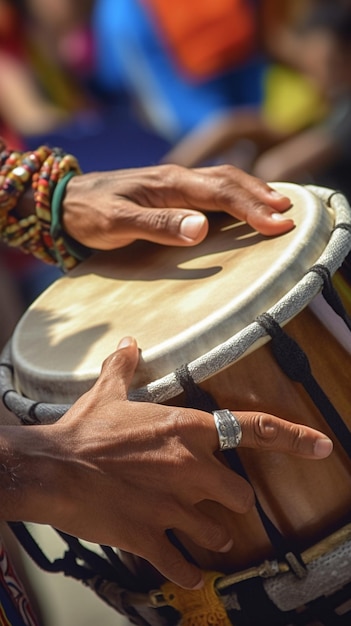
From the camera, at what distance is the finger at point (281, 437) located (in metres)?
1.19

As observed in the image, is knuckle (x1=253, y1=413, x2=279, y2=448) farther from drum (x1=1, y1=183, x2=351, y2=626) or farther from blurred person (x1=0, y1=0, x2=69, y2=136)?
blurred person (x1=0, y1=0, x2=69, y2=136)

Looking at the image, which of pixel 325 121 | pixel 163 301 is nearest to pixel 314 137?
pixel 325 121

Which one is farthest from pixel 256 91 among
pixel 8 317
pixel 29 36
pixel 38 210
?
pixel 38 210

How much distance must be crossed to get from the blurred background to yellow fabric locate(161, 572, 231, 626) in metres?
1.85

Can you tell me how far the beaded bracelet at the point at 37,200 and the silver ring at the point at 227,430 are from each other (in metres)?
0.54

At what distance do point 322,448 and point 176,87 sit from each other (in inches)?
118

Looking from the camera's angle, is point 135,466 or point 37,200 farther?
point 37,200

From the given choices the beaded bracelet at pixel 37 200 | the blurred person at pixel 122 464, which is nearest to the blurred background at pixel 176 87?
the beaded bracelet at pixel 37 200

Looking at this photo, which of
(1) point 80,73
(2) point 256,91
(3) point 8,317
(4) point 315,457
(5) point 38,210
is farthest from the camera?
(1) point 80,73

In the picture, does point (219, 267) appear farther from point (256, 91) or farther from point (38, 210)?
point (256, 91)

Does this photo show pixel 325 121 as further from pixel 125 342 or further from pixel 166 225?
pixel 125 342

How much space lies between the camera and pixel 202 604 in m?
1.29

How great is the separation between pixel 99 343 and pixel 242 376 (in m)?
0.22

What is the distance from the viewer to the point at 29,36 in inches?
171
